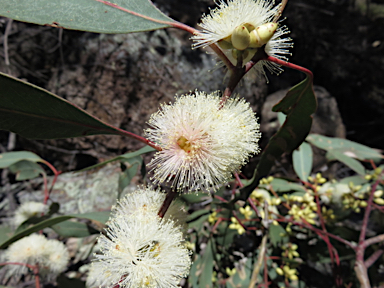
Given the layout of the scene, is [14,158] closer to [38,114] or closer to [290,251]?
[38,114]

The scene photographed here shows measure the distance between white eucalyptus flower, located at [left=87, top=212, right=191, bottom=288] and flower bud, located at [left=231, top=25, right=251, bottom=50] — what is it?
0.39 meters

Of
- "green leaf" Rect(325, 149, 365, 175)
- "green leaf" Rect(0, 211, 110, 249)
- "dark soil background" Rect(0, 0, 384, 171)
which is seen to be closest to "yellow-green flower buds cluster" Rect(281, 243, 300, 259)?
"green leaf" Rect(325, 149, 365, 175)

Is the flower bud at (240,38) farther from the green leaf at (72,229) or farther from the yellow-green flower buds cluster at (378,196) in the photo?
the yellow-green flower buds cluster at (378,196)

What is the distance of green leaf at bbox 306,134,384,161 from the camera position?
1.26 metres

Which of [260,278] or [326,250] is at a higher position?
[326,250]

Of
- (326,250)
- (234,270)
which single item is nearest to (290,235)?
(326,250)

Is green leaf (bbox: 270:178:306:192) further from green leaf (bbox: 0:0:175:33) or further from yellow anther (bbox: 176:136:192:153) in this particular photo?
green leaf (bbox: 0:0:175:33)

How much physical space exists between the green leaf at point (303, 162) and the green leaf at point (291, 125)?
25.8 inches

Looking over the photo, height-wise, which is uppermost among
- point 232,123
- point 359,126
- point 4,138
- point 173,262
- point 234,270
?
point 359,126

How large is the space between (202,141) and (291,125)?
0.78 ft

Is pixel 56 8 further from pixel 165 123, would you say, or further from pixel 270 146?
pixel 270 146

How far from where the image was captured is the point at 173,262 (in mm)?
540

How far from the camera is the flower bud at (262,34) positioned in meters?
0.47

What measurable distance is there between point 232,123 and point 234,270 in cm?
91
